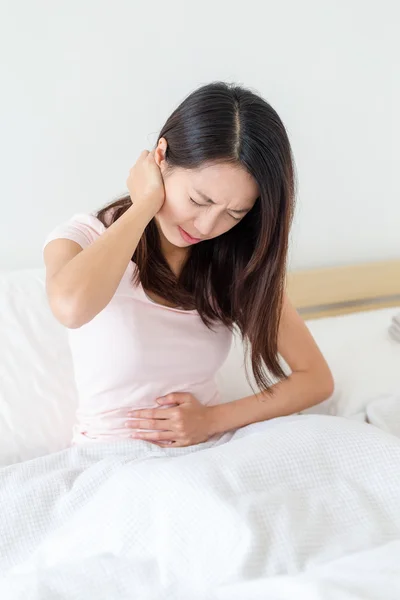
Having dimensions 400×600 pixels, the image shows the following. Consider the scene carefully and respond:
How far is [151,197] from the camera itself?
109 cm

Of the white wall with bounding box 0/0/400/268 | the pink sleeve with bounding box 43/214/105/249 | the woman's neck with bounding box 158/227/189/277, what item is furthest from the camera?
the white wall with bounding box 0/0/400/268

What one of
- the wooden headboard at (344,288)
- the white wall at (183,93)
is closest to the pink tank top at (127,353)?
the white wall at (183,93)

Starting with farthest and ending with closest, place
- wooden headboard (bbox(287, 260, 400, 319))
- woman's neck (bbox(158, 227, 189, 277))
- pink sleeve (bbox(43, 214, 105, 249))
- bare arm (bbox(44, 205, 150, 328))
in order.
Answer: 1. wooden headboard (bbox(287, 260, 400, 319))
2. woman's neck (bbox(158, 227, 189, 277))
3. pink sleeve (bbox(43, 214, 105, 249))
4. bare arm (bbox(44, 205, 150, 328))

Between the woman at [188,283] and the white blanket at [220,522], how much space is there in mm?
154

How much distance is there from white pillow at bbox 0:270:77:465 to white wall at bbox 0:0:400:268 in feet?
0.58

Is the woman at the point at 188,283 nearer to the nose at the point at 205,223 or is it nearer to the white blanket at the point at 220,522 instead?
the nose at the point at 205,223

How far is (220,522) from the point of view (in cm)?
84

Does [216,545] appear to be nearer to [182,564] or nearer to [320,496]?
[182,564]

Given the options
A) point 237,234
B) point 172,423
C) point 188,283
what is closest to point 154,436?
point 172,423

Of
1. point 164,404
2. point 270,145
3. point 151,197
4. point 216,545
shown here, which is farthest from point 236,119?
point 216,545

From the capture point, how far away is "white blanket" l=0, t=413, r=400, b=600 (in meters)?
0.78

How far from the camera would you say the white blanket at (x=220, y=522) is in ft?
2.57

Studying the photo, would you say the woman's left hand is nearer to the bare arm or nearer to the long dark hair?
the long dark hair

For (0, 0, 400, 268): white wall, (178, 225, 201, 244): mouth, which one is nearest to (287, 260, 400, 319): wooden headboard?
(0, 0, 400, 268): white wall
